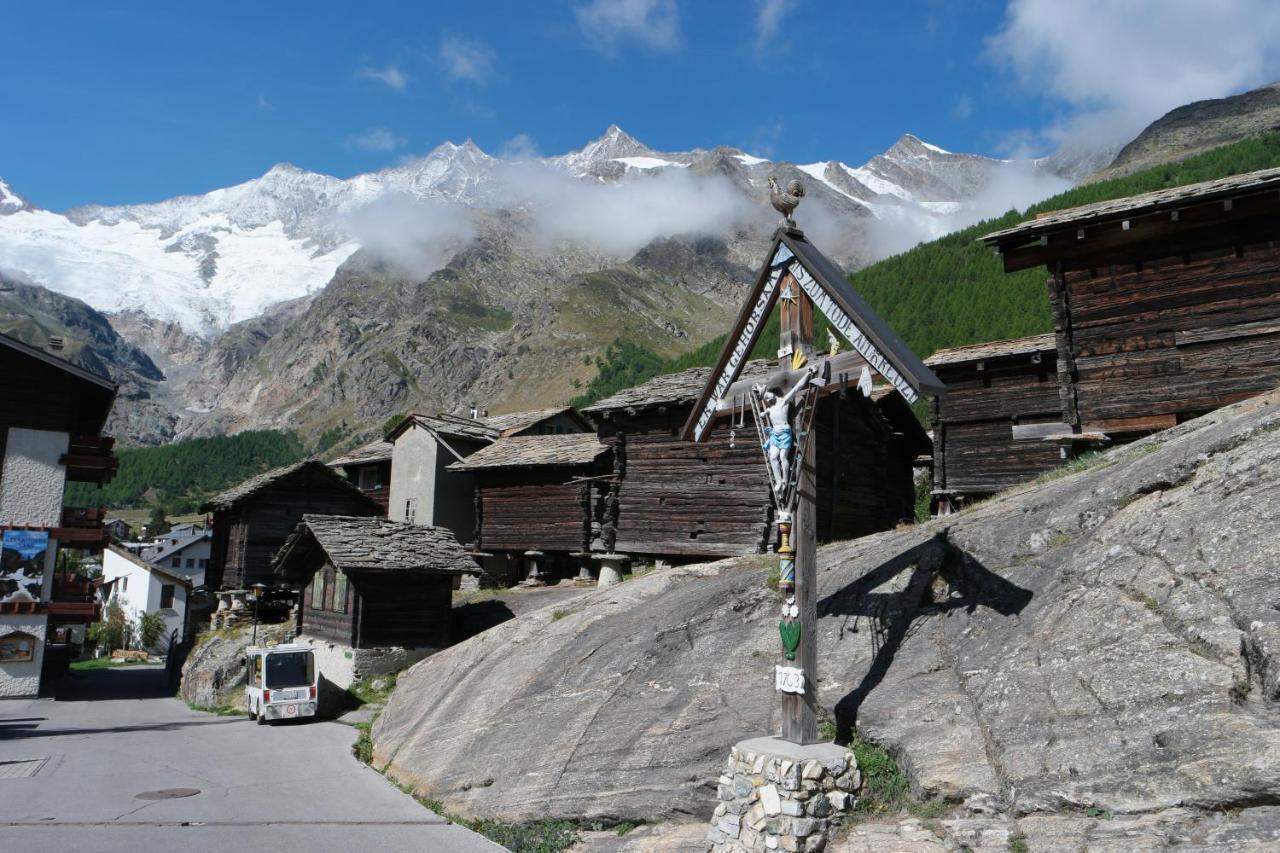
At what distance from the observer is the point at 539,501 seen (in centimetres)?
3681

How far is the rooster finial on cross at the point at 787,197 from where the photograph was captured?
10.5 meters

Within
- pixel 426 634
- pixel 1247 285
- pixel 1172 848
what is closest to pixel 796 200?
pixel 1172 848

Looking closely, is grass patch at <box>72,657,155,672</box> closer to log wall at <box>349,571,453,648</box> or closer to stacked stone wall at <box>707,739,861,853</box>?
log wall at <box>349,571,453,648</box>

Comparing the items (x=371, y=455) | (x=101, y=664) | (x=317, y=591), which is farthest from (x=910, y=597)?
(x=101, y=664)

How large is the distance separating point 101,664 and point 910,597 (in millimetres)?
60755

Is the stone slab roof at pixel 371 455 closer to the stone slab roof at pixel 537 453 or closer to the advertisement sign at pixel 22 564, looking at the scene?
the stone slab roof at pixel 537 453

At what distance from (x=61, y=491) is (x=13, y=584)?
326cm

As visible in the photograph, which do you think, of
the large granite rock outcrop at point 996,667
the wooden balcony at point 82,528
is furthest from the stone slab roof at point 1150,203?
the wooden balcony at point 82,528

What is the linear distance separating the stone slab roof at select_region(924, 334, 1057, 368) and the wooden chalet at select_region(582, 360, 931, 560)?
2.78 meters

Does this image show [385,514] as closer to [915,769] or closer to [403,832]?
[403,832]

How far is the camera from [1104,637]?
8.70 metres

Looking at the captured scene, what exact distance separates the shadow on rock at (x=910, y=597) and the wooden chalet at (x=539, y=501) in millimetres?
21627

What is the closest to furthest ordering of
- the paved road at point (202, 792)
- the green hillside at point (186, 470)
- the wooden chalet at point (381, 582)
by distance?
the paved road at point (202, 792), the wooden chalet at point (381, 582), the green hillside at point (186, 470)

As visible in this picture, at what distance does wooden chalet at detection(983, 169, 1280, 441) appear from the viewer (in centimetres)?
1725
